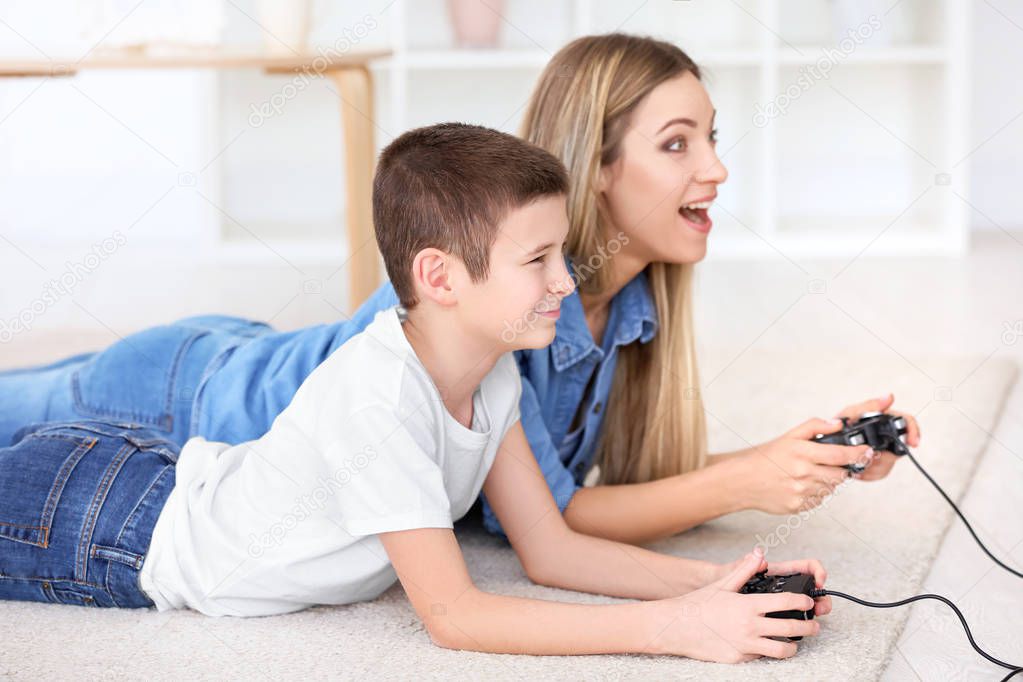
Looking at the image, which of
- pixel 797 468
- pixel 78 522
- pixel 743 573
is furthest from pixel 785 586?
pixel 78 522

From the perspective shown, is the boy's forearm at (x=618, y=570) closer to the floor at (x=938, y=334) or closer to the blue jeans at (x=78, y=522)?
the floor at (x=938, y=334)

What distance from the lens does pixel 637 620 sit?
1022 millimetres

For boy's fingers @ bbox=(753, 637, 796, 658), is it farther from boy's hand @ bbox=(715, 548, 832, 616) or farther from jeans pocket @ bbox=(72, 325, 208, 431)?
jeans pocket @ bbox=(72, 325, 208, 431)

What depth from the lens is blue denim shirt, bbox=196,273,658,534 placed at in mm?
1329

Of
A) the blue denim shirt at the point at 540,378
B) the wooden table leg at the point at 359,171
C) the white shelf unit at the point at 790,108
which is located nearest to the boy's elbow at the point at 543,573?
the blue denim shirt at the point at 540,378

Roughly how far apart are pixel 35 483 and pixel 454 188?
0.50 metres

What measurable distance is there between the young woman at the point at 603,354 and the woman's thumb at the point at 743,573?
20cm

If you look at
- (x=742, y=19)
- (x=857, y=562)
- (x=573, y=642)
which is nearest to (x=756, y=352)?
(x=857, y=562)

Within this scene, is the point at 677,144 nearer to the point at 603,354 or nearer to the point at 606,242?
the point at 606,242

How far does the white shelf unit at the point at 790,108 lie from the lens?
10.9 ft

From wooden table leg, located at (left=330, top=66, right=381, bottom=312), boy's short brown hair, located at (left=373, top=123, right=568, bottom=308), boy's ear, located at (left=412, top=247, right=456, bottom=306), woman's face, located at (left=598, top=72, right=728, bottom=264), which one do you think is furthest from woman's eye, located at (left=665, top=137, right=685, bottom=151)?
wooden table leg, located at (left=330, top=66, right=381, bottom=312)

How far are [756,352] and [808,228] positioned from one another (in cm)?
136

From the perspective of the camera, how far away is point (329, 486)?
109cm

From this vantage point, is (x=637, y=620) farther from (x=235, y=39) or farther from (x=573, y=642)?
(x=235, y=39)
